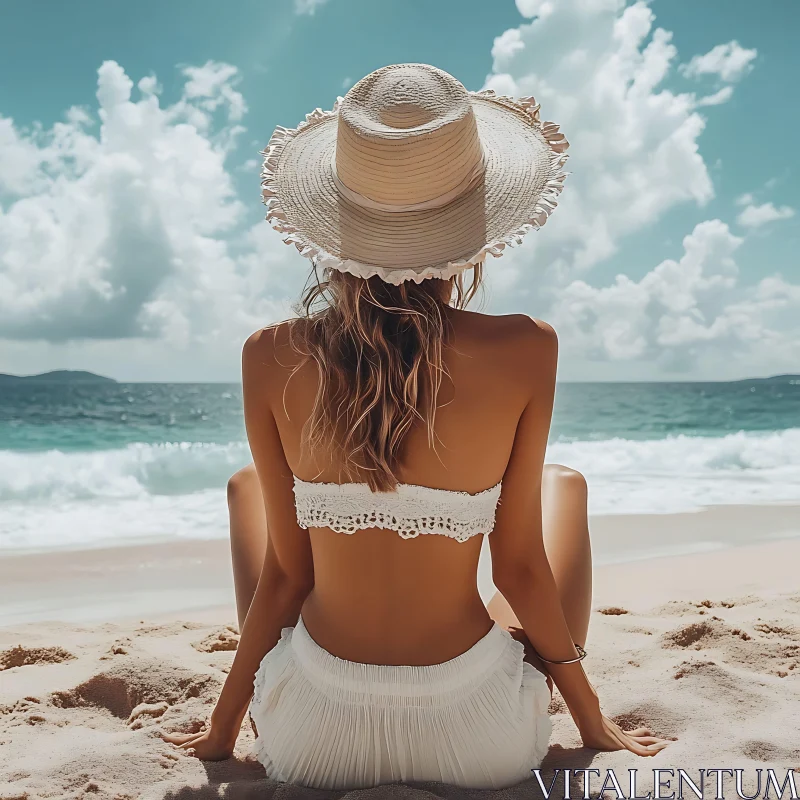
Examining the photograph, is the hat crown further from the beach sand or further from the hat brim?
the beach sand

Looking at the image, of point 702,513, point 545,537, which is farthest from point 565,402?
point 545,537

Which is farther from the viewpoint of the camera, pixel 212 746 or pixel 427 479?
pixel 212 746

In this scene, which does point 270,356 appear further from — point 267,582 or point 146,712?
point 146,712

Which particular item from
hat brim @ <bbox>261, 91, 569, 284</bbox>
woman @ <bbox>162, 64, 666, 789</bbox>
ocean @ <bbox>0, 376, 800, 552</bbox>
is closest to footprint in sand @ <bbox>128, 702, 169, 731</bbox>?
woman @ <bbox>162, 64, 666, 789</bbox>

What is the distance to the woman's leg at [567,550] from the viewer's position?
1.98 metres

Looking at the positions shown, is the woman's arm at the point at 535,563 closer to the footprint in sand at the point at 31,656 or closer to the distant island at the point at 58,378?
the footprint in sand at the point at 31,656

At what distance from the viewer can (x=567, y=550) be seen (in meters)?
2.06

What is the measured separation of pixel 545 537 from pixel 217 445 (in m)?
15.0

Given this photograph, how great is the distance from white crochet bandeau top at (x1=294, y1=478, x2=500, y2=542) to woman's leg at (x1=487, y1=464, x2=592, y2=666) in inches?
18.8

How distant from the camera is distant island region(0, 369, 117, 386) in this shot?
28.7m

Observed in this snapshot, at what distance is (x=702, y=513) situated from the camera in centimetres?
640

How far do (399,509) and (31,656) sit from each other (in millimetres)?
2018

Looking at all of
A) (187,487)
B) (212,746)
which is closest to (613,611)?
(212,746)

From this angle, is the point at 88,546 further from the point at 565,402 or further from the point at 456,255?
the point at 565,402
